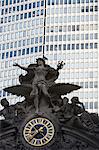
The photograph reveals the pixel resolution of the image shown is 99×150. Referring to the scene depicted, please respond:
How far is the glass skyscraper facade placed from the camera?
10944cm

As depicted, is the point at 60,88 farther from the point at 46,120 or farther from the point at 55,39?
the point at 55,39

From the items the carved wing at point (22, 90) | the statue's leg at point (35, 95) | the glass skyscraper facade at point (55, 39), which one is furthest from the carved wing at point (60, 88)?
the glass skyscraper facade at point (55, 39)

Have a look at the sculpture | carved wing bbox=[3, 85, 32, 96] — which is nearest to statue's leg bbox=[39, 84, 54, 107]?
the sculpture

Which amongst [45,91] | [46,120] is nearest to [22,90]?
[45,91]

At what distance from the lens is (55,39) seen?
372ft

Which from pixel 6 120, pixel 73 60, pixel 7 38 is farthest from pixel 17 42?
pixel 6 120

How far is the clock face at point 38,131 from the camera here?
33688mm

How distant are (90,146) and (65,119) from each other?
6.26ft

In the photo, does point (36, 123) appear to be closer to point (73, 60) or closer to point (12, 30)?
point (73, 60)

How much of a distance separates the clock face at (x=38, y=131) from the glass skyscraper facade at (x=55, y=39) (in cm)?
7124

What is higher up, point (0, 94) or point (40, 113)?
point (40, 113)

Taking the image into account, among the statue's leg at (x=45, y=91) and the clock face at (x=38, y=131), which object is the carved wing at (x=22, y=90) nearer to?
the statue's leg at (x=45, y=91)

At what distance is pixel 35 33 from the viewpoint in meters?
118

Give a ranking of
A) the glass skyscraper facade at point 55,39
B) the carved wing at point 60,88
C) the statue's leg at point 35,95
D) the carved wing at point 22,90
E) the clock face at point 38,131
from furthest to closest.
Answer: the glass skyscraper facade at point 55,39 → the carved wing at point 22,90 → the carved wing at point 60,88 → the statue's leg at point 35,95 → the clock face at point 38,131
